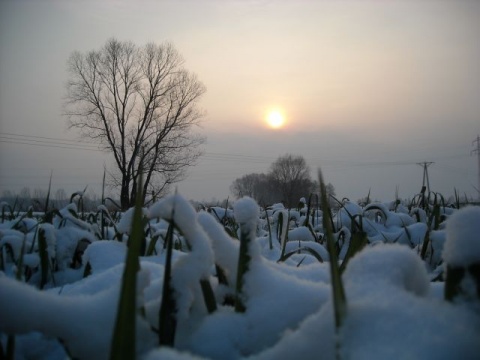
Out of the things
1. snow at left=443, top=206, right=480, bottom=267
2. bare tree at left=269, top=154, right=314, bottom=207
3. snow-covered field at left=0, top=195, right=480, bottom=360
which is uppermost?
bare tree at left=269, top=154, right=314, bottom=207

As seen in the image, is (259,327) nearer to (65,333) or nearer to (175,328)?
(175,328)

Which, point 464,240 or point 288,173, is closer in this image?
point 464,240

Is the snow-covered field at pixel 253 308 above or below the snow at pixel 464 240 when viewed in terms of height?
below

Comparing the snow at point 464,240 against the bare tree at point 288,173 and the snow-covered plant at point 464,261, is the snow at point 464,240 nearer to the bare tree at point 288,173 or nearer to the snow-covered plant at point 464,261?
the snow-covered plant at point 464,261

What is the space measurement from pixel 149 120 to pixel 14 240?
108 ft

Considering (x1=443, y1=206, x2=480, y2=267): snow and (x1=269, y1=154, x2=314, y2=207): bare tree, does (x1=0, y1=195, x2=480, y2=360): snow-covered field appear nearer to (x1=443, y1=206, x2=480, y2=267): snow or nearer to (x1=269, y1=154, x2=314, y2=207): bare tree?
(x1=443, y1=206, x2=480, y2=267): snow

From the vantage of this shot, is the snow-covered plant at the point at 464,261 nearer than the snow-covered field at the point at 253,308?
No

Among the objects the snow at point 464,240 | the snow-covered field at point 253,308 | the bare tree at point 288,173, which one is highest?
the bare tree at point 288,173

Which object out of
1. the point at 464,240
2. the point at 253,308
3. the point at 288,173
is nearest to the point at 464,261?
the point at 464,240

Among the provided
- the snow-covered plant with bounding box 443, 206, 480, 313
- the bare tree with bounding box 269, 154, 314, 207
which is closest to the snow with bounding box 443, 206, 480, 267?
the snow-covered plant with bounding box 443, 206, 480, 313

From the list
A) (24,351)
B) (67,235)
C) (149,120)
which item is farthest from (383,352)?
(149,120)

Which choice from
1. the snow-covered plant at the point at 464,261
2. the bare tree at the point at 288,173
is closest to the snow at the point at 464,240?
the snow-covered plant at the point at 464,261

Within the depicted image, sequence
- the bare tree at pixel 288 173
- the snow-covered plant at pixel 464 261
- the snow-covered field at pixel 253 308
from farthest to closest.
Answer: the bare tree at pixel 288 173 → the snow-covered plant at pixel 464 261 → the snow-covered field at pixel 253 308

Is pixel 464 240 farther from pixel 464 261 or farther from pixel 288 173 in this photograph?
pixel 288 173
